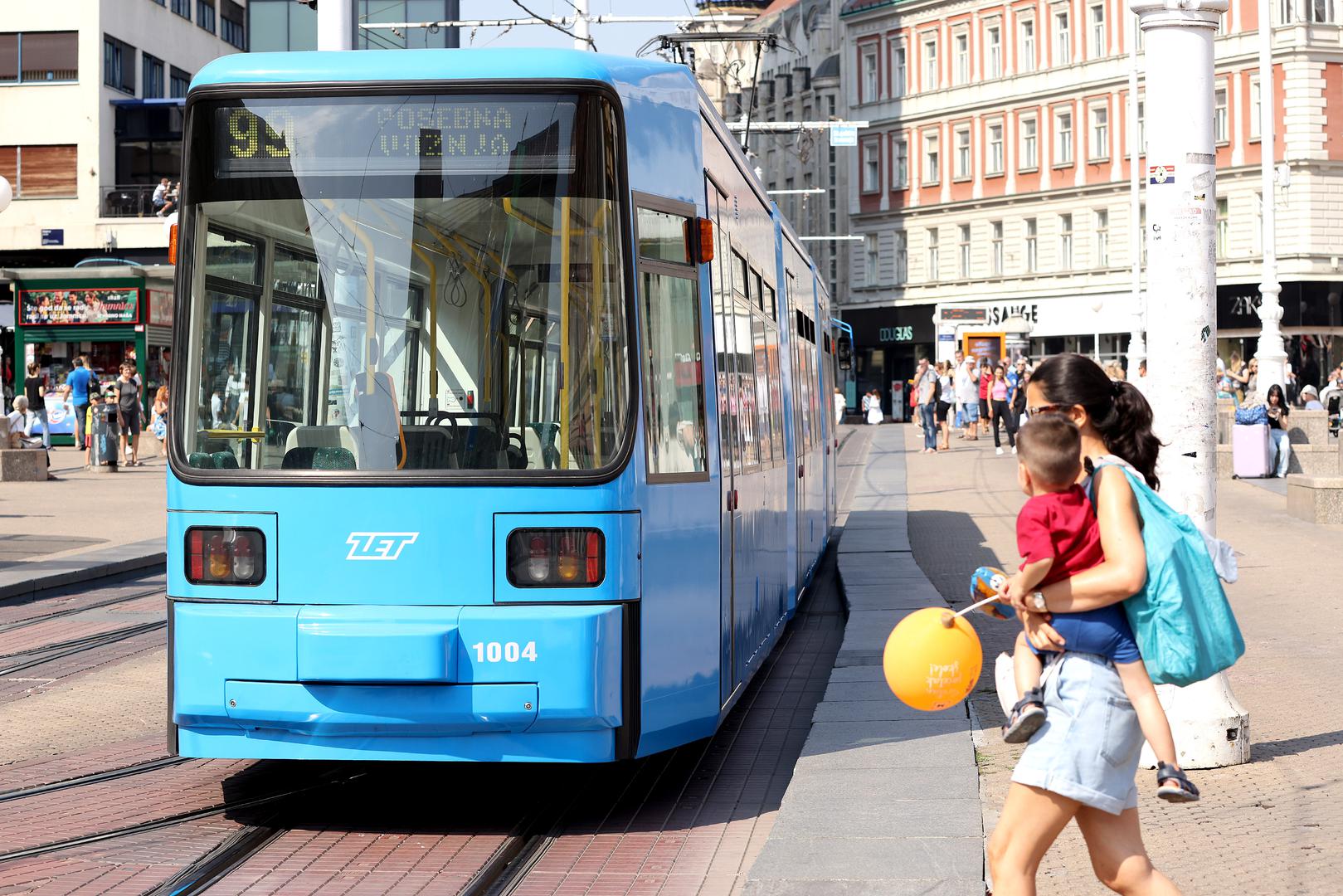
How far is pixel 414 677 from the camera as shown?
6.52 metres

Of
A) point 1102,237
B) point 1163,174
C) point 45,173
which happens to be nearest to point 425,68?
point 1163,174

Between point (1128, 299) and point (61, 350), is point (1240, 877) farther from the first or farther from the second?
point (1128, 299)

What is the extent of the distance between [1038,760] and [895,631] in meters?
0.55

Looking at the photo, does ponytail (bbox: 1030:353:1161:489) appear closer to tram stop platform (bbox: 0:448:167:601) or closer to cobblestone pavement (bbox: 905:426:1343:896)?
cobblestone pavement (bbox: 905:426:1343:896)

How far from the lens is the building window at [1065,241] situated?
63188 mm

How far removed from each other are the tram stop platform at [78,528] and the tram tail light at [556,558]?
9.30 metres

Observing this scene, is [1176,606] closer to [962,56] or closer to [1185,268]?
[1185,268]

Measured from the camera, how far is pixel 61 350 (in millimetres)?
40062

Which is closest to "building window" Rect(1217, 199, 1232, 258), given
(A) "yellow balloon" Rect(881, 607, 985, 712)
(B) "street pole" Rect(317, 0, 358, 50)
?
(B) "street pole" Rect(317, 0, 358, 50)

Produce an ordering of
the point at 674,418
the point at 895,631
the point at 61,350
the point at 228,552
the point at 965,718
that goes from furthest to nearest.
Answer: the point at 61,350 < the point at 965,718 < the point at 674,418 < the point at 228,552 < the point at 895,631

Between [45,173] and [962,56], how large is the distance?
106ft

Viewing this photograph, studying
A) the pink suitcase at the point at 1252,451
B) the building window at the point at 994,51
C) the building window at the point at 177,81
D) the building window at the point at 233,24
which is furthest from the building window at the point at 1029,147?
the pink suitcase at the point at 1252,451

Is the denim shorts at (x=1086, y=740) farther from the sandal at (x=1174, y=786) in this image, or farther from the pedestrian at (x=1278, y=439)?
the pedestrian at (x=1278, y=439)

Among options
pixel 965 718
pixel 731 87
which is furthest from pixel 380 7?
pixel 965 718
